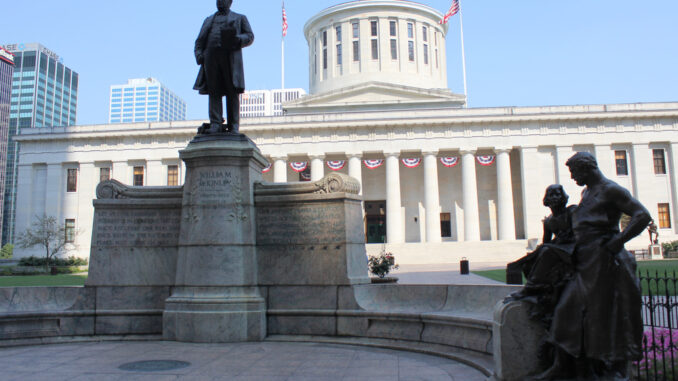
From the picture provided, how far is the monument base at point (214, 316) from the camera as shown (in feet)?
28.0

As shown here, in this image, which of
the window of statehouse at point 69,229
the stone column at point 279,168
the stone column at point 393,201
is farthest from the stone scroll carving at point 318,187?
the window of statehouse at point 69,229

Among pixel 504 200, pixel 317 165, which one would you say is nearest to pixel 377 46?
pixel 317 165

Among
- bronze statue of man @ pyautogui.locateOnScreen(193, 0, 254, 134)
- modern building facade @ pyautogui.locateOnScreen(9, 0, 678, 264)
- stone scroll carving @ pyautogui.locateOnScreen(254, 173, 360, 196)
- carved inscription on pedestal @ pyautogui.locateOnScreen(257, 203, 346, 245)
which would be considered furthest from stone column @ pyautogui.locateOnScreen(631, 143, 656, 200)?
bronze statue of man @ pyautogui.locateOnScreen(193, 0, 254, 134)

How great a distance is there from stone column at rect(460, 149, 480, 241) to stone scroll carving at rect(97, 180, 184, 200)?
142 ft

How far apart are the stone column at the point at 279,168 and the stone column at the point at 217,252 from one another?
43.3 m

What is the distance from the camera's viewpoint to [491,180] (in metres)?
55.9

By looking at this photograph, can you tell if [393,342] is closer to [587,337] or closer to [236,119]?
[587,337]

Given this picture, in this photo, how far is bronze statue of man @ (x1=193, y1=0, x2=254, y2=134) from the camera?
9.31 metres

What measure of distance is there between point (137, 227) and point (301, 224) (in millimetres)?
2864

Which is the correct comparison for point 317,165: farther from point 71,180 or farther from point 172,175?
point 71,180

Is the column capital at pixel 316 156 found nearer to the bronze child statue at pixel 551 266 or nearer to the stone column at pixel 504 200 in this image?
the stone column at pixel 504 200

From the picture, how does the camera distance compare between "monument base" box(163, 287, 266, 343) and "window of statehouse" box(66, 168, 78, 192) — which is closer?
"monument base" box(163, 287, 266, 343)

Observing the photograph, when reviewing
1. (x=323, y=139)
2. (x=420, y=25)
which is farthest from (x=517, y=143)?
(x=420, y=25)

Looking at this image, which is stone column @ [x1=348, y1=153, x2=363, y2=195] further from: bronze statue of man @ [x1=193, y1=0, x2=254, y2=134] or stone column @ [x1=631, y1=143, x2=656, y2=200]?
bronze statue of man @ [x1=193, y1=0, x2=254, y2=134]
